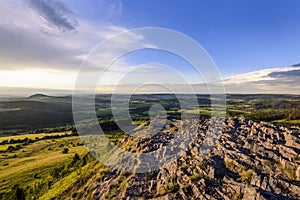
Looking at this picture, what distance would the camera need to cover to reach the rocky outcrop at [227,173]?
37500 millimetres

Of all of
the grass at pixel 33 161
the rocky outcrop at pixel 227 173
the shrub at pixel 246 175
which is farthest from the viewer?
the grass at pixel 33 161

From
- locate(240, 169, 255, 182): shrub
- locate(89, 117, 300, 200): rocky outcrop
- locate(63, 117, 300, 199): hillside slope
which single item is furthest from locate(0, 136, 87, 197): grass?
locate(240, 169, 255, 182): shrub

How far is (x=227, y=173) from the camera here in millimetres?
43875

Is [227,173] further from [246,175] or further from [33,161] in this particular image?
[33,161]

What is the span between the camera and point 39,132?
175250mm

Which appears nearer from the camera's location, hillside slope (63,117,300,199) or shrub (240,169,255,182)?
hillside slope (63,117,300,199)

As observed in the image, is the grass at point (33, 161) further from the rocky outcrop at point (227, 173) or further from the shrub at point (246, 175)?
the shrub at point (246, 175)

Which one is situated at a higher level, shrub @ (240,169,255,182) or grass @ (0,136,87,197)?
shrub @ (240,169,255,182)

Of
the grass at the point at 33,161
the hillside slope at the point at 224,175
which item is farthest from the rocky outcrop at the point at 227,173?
the grass at the point at 33,161

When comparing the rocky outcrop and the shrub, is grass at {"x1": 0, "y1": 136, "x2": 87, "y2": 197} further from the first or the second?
the shrub

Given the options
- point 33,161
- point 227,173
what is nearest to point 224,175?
point 227,173

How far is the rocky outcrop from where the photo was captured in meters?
37.5

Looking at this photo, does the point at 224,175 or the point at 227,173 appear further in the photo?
the point at 227,173

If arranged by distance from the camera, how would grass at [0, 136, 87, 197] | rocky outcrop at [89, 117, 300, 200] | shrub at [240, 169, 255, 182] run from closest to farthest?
rocky outcrop at [89, 117, 300, 200], shrub at [240, 169, 255, 182], grass at [0, 136, 87, 197]
